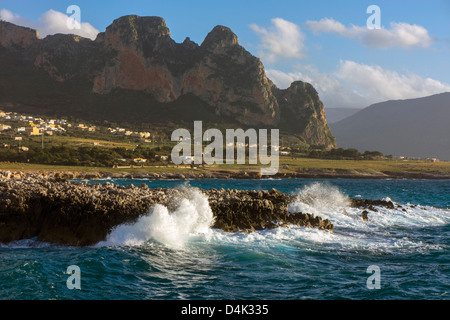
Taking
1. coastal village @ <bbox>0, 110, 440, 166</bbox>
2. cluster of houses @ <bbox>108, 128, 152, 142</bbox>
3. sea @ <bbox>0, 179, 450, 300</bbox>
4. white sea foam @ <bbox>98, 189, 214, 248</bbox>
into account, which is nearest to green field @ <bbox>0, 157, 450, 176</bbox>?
coastal village @ <bbox>0, 110, 440, 166</bbox>

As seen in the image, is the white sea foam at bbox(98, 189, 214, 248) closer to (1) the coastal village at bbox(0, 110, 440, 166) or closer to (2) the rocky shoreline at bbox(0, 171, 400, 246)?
(2) the rocky shoreline at bbox(0, 171, 400, 246)

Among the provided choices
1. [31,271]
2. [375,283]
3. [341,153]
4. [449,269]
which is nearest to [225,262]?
[375,283]

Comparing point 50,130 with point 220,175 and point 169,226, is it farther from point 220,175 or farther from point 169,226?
point 169,226

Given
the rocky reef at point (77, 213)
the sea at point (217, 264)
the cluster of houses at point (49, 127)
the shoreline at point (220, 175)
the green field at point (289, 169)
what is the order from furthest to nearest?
the cluster of houses at point (49, 127) → the green field at point (289, 169) → the shoreline at point (220, 175) → the rocky reef at point (77, 213) → the sea at point (217, 264)

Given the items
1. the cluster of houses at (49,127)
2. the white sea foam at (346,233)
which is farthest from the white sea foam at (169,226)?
the cluster of houses at (49,127)

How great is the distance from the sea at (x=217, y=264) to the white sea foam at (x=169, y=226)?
51 mm

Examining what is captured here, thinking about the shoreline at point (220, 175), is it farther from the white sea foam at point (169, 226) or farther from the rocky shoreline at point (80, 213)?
the white sea foam at point (169, 226)

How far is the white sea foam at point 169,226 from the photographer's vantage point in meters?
19.3

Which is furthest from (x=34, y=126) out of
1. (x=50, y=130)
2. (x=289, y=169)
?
(x=289, y=169)

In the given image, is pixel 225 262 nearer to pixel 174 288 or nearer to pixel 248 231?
pixel 174 288

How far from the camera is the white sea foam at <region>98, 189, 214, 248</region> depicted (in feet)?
63.5

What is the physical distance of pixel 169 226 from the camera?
810 inches

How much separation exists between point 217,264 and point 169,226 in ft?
16.4
